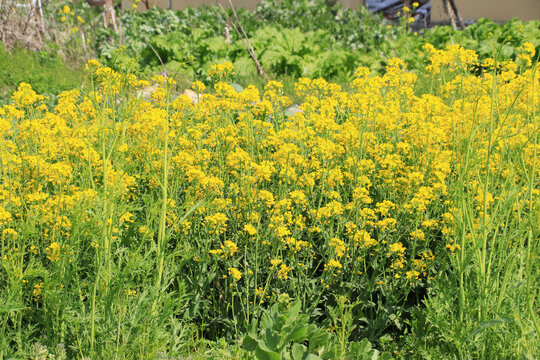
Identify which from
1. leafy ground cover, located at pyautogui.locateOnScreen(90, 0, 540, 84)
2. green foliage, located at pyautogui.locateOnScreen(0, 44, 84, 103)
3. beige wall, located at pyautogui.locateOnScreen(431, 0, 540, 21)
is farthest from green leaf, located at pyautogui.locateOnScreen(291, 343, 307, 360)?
beige wall, located at pyautogui.locateOnScreen(431, 0, 540, 21)

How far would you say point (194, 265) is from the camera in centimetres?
293

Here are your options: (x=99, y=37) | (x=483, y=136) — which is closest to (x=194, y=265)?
(x=483, y=136)

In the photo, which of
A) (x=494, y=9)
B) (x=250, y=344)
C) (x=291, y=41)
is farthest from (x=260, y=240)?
(x=494, y=9)

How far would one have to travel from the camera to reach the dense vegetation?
7.89ft

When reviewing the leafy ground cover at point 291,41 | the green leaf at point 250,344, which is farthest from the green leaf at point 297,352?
the leafy ground cover at point 291,41

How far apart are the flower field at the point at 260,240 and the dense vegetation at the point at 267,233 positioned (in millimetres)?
15

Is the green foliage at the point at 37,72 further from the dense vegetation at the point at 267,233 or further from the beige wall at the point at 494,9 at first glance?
the beige wall at the point at 494,9

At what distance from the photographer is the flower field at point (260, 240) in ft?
7.87

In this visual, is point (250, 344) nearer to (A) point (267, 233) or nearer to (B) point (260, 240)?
(A) point (267, 233)

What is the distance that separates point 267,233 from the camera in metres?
2.78

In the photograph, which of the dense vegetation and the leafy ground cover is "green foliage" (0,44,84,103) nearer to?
the leafy ground cover

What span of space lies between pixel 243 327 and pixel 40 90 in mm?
5179

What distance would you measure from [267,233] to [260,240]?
22cm

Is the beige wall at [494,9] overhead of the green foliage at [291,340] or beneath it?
overhead
